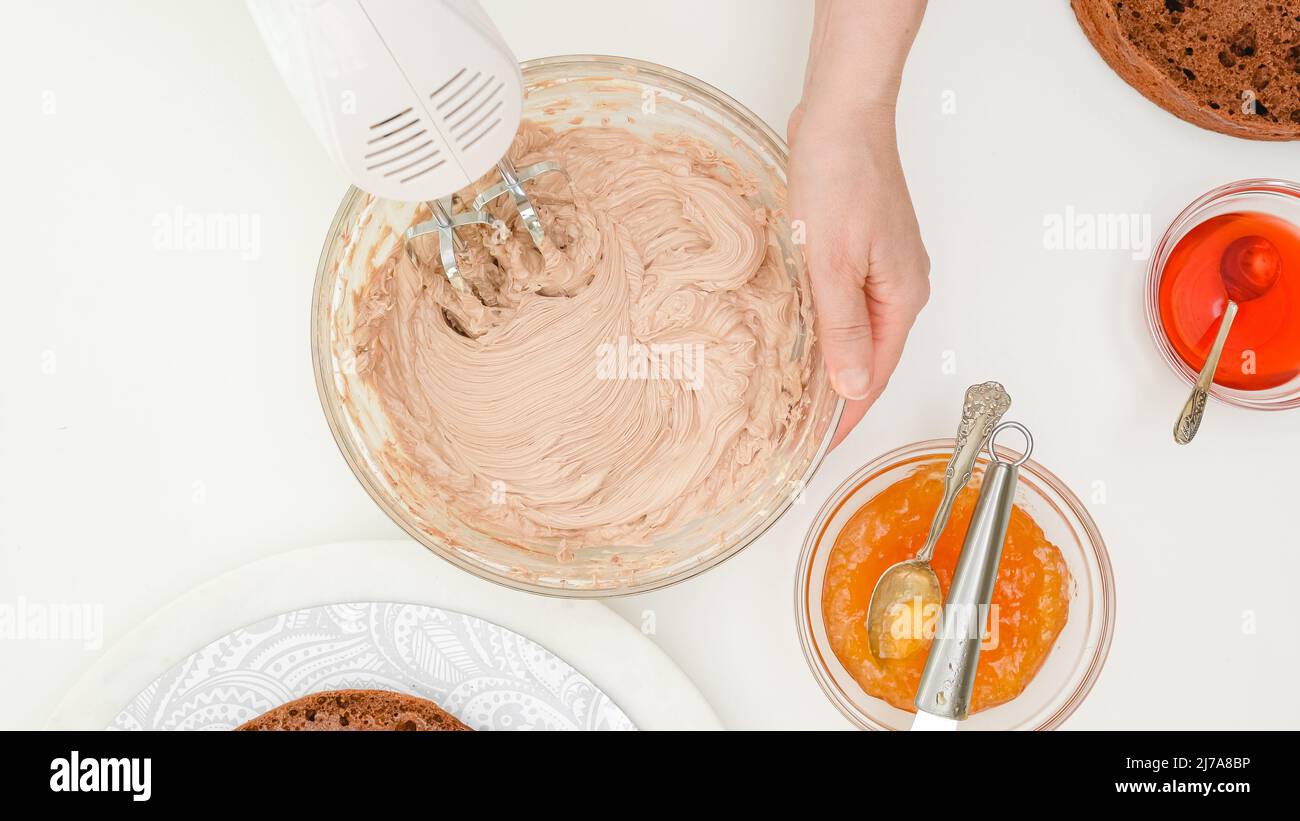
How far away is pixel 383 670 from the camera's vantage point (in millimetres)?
866

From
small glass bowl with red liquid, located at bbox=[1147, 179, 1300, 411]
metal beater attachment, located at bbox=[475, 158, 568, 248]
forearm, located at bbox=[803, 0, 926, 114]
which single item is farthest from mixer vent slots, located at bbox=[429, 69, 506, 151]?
small glass bowl with red liquid, located at bbox=[1147, 179, 1300, 411]

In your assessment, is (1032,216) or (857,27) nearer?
(857,27)

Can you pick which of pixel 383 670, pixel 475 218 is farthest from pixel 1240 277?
pixel 383 670

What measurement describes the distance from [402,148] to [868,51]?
50 cm

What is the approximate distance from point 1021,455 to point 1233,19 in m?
0.53

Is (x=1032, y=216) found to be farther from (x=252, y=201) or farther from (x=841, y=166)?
(x=252, y=201)

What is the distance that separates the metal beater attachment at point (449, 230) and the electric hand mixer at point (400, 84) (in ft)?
0.68

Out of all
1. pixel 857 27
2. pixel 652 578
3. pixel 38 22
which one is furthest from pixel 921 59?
pixel 38 22

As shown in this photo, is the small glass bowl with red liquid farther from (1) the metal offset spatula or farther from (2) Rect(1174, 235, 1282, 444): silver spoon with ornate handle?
(1) the metal offset spatula

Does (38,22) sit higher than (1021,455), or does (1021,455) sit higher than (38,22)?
(38,22)

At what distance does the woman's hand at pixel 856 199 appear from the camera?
0.80 m

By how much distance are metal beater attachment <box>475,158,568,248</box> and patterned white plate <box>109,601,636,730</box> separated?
0.41 metres

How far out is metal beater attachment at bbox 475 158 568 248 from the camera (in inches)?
29.4

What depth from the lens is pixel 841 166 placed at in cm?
80
